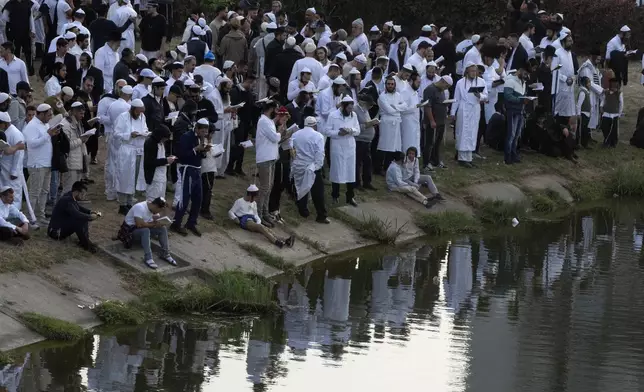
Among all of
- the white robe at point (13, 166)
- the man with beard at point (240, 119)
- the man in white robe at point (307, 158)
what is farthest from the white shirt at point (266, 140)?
the white robe at point (13, 166)

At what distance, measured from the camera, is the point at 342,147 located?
2470 cm

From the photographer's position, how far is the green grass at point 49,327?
17.5 meters

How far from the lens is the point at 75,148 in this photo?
2088cm

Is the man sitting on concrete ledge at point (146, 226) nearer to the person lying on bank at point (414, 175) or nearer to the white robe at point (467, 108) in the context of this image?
the person lying on bank at point (414, 175)

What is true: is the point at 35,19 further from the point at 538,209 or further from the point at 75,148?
the point at 538,209

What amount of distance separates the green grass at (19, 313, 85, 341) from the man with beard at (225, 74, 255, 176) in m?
7.50

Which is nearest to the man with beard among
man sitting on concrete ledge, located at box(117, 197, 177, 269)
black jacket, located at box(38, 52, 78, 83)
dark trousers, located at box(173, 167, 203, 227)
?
black jacket, located at box(38, 52, 78, 83)

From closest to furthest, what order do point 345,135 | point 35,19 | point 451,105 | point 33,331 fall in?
Result: point 33,331
point 345,135
point 35,19
point 451,105

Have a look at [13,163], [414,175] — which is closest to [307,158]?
[414,175]

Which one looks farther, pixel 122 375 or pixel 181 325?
pixel 181 325

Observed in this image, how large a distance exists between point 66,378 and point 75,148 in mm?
5447

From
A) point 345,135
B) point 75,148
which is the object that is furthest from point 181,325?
point 345,135

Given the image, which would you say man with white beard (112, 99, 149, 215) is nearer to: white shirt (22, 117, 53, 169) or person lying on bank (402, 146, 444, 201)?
white shirt (22, 117, 53, 169)

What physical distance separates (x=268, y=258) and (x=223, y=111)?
2.93 metres
